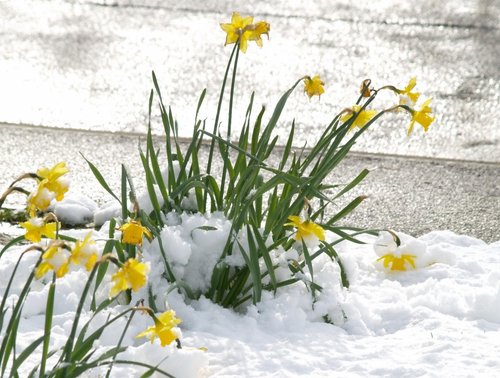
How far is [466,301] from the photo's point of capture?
12.8 feet

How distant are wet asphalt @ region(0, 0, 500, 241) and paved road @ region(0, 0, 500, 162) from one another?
0.01 m

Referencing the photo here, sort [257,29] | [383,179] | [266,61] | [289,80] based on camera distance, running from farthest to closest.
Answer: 1. [266,61]
2. [289,80]
3. [383,179]
4. [257,29]

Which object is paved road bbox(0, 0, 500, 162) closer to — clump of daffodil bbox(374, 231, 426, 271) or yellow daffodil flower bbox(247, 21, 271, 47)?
clump of daffodil bbox(374, 231, 426, 271)

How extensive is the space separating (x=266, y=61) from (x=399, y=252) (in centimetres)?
301

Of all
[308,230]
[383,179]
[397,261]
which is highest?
[383,179]

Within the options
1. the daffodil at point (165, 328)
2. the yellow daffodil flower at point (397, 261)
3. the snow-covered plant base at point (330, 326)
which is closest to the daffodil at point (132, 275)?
the daffodil at point (165, 328)

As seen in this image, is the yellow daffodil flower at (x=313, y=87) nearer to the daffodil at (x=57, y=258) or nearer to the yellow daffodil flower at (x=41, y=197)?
the yellow daffodil flower at (x=41, y=197)

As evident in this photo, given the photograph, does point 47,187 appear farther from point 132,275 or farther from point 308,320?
point 308,320

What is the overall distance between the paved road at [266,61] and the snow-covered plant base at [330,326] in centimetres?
180

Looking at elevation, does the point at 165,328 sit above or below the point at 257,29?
below

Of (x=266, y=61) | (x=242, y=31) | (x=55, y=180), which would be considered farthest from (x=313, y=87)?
(x=266, y=61)

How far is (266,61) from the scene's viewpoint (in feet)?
23.0

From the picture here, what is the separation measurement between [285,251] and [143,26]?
4023mm

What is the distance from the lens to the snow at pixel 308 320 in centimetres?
342
